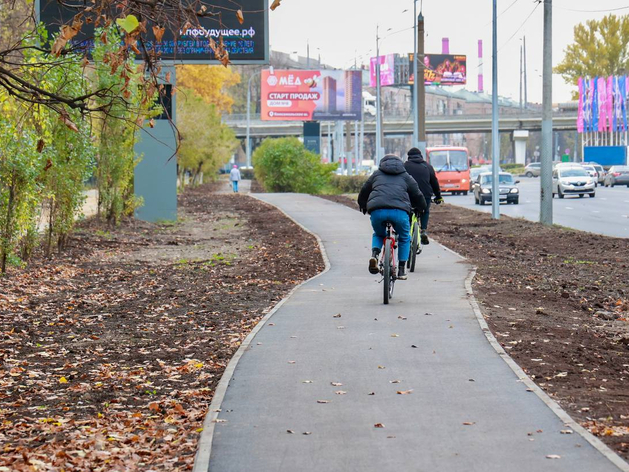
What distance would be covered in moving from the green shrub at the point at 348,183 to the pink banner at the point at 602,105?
4311cm

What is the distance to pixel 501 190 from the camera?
46094mm

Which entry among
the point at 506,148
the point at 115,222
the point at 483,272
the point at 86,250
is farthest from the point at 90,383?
the point at 506,148

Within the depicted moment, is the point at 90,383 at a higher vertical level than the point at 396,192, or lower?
lower

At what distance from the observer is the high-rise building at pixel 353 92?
75.6 m

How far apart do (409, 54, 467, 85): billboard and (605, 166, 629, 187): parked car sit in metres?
55.9

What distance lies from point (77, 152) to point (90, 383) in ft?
42.7

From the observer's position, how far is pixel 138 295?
572 inches

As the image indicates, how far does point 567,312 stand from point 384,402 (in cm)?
554

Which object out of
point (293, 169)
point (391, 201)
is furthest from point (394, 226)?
point (293, 169)

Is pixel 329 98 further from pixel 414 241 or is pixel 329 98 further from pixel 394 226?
pixel 394 226

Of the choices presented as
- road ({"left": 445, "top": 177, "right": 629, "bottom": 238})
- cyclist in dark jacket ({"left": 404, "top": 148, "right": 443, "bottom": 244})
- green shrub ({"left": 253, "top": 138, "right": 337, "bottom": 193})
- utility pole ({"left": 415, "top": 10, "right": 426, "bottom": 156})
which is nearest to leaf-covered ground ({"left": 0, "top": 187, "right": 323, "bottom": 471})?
cyclist in dark jacket ({"left": 404, "top": 148, "right": 443, "bottom": 244})

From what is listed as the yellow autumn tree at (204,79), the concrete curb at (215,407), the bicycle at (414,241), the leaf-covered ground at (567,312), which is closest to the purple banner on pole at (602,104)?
the yellow autumn tree at (204,79)

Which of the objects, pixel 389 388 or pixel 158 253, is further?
pixel 158 253

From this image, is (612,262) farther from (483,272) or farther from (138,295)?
(138,295)
